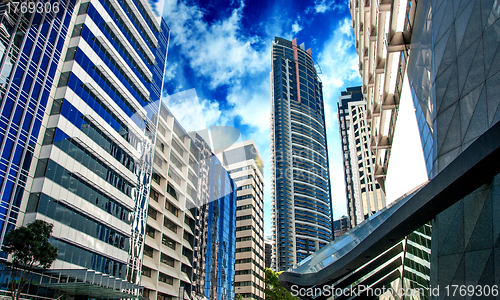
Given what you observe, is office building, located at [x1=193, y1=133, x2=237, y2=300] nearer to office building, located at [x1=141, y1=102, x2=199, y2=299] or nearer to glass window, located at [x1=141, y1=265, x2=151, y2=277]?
office building, located at [x1=141, y1=102, x2=199, y2=299]

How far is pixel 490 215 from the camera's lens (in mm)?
8445

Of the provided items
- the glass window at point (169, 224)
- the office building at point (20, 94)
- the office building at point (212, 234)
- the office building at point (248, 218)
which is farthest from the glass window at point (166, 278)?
the office building at point (248, 218)

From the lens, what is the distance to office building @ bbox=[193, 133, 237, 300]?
2603 inches

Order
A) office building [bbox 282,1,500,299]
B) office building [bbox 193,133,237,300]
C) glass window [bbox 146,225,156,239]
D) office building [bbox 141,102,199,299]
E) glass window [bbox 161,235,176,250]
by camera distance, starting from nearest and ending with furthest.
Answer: office building [bbox 282,1,500,299] < glass window [bbox 146,225,156,239] < office building [bbox 141,102,199,299] < glass window [bbox 161,235,176,250] < office building [bbox 193,133,237,300]

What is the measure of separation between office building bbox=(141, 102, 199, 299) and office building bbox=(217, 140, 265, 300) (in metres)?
27.6

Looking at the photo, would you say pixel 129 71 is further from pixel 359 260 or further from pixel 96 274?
pixel 359 260

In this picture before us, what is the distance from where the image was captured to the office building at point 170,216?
5047 cm

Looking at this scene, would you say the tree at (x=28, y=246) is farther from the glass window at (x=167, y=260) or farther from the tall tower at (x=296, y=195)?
the tall tower at (x=296, y=195)

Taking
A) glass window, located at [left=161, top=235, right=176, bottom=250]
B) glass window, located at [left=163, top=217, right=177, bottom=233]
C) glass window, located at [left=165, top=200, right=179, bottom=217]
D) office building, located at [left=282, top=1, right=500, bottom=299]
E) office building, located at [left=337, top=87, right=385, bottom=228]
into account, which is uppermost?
office building, located at [left=337, top=87, right=385, bottom=228]

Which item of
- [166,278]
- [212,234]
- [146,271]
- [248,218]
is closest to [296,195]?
[248,218]

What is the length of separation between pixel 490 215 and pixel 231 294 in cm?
7294

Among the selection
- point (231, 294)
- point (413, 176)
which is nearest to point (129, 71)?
point (413, 176)

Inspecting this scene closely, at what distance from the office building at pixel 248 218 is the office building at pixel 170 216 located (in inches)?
1085

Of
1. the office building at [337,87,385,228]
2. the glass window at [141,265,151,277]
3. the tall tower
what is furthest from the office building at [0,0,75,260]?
the tall tower
